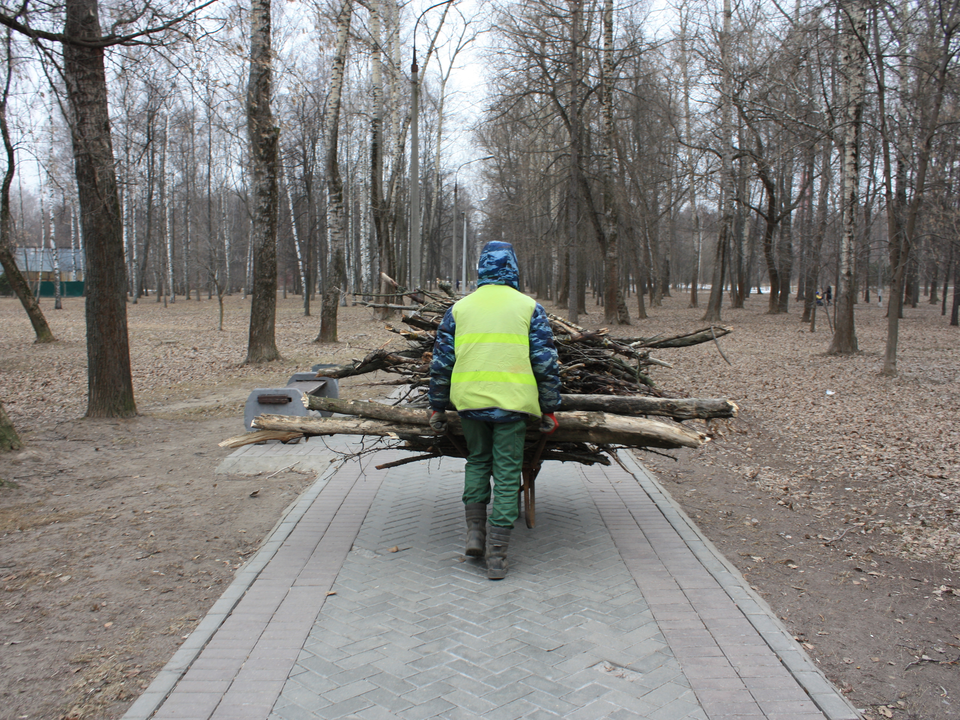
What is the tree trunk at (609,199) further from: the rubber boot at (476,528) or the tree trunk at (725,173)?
the rubber boot at (476,528)

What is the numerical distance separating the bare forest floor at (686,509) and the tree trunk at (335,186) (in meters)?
5.99

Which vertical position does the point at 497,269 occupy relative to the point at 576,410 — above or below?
above

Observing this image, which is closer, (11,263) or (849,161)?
(849,161)

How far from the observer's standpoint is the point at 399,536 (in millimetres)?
5234

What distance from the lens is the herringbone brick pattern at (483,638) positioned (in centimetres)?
307

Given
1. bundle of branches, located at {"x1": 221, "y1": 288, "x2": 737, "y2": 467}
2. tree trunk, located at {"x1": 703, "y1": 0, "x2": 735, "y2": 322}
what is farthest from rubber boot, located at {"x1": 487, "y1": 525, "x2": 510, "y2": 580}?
tree trunk, located at {"x1": 703, "y1": 0, "x2": 735, "y2": 322}

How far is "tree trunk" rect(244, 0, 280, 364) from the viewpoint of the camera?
42.8 feet

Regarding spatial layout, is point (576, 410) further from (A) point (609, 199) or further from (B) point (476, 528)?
(A) point (609, 199)

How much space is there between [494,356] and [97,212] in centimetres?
673

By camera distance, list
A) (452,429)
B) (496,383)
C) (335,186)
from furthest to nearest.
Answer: (335,186)
(452,429)
(496,383)

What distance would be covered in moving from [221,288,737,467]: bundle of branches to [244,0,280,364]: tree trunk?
8.95 m

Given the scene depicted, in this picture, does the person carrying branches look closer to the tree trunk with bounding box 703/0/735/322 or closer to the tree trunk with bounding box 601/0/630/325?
the tree trunk with bounding box 703/0/735/322

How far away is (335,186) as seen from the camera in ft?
62.3

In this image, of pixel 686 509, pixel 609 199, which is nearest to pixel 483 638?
pixel 686 509
